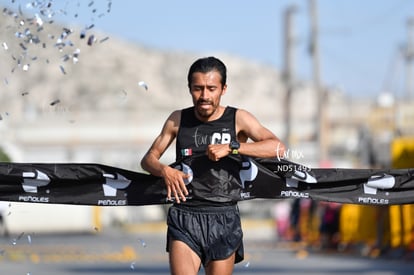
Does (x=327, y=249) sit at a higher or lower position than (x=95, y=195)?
lower

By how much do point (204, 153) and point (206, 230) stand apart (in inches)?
20.7

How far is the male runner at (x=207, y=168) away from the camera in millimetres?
8469

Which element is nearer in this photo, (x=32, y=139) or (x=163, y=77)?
(x=32, y=139)

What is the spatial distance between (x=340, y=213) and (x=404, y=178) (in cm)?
2246

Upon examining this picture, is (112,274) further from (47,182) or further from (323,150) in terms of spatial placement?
(323,150)

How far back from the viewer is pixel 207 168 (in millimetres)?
8719

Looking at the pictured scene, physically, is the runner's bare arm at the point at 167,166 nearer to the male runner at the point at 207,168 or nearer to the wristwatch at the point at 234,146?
the male runner at the point at 207,168

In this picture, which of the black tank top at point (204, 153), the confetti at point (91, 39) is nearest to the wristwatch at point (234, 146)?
the black tank top at point (204, 153)

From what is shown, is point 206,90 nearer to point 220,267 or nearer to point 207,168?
point 207,168

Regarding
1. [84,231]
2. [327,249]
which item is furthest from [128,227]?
[327,249]

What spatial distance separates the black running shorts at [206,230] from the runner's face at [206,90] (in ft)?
2.27

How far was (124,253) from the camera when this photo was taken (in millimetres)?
28938

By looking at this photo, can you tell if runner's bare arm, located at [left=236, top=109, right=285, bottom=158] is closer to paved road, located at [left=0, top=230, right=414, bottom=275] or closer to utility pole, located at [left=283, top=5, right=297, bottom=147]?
paved road, located at [left=0, top=230, right=414, bottom=275]

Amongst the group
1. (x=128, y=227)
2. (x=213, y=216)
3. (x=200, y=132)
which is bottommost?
(x=128, y=227)
